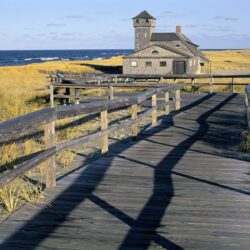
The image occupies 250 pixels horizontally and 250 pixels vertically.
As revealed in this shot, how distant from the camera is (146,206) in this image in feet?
17.5

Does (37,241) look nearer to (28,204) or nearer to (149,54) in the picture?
(28,204)

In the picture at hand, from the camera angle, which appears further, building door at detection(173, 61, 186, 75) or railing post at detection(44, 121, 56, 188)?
building door at detection(173, 61, 186, 75)

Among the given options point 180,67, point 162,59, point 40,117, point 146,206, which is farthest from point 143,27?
point 146,206

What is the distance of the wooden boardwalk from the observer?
169 inches

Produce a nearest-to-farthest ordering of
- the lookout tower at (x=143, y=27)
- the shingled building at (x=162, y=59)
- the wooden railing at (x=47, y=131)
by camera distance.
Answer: the wooden railing at (x=47, y=131) < the shingled building at (x=162, y=59) < the lookout tower at (x=143, y=27)

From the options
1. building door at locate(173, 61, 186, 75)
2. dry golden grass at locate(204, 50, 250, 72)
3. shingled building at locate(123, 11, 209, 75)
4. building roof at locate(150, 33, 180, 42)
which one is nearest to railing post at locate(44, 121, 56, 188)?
shingled building at locate(123, 11, 209, 75)

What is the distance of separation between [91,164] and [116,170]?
0.59 metres

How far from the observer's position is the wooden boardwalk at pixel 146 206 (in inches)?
169

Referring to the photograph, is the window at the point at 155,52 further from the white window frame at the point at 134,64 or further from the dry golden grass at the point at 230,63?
the dry golden grass at the point at 230,63

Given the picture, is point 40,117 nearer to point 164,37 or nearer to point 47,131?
point 47,131

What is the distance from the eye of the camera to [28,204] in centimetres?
538

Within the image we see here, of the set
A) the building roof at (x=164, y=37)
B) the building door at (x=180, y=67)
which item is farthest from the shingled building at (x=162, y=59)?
the building roof at (x=164, y=37)

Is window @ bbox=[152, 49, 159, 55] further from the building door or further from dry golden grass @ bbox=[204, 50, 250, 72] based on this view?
dry golden grass @ bbox=[204, 50, 250, 72]

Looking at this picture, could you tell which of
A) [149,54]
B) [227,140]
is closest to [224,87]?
[227,140]
